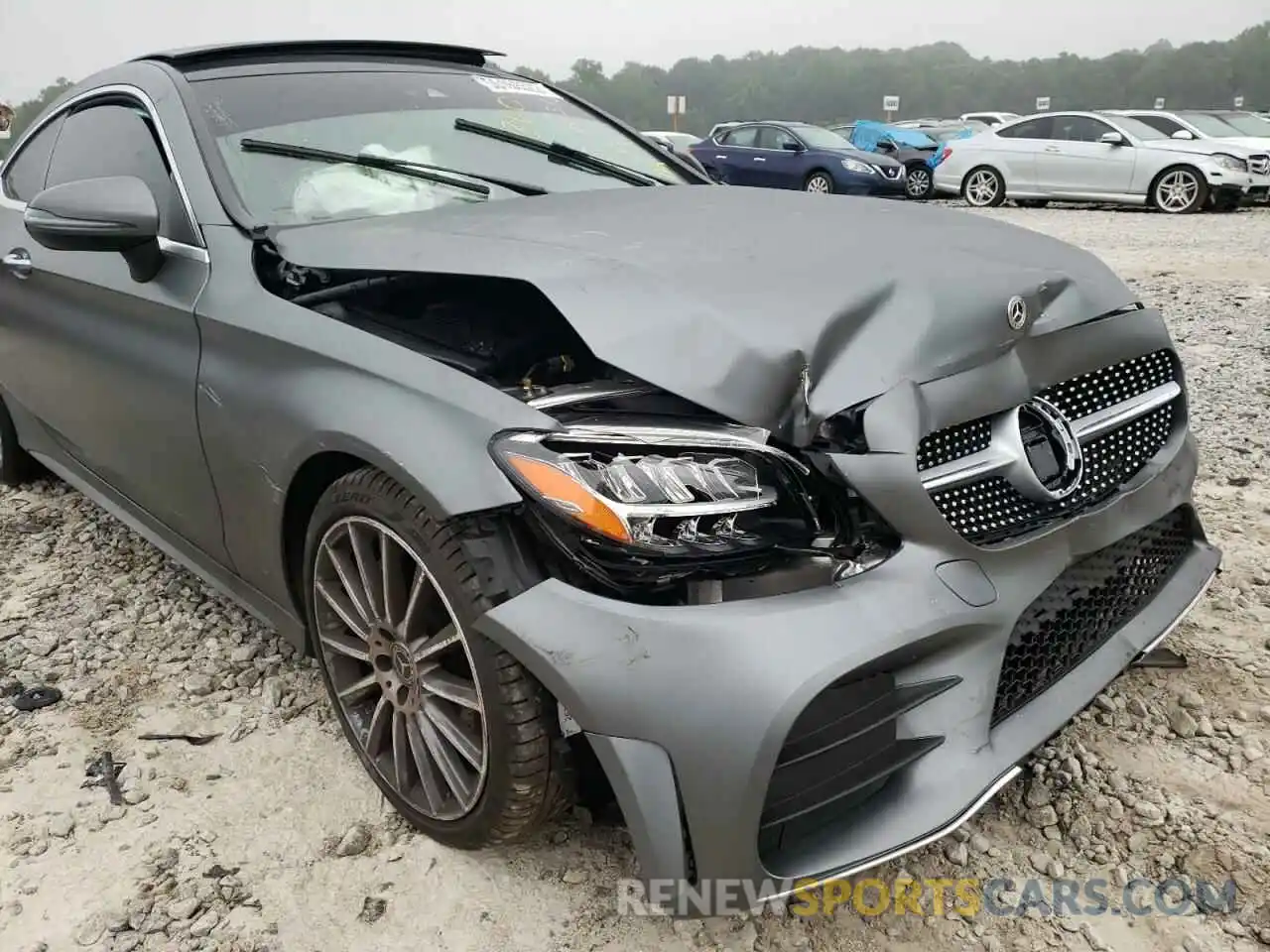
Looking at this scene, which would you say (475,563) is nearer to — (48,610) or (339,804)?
(339,804)

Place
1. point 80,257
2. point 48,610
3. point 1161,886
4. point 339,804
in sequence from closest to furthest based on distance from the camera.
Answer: point 1161,886 → point 339,804 → point 80,257 → point 48,610

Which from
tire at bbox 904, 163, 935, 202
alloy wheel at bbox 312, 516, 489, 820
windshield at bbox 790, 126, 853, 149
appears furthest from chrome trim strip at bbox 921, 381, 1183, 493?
tire at bbox 904, 163, 935, 202

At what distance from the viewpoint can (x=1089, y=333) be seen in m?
1.87

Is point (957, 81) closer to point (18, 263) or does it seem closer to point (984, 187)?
point (984, 187)

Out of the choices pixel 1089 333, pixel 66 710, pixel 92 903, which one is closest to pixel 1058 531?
pixel 1089 333

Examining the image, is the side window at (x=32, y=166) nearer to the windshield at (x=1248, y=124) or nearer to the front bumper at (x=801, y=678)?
the front bumper at (x=801, y=678)

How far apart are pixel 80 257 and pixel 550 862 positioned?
2.07 meters

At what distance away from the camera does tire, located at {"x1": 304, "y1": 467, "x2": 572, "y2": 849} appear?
1.59 m

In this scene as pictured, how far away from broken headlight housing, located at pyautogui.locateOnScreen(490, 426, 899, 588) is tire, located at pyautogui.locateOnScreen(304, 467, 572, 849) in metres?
0.13

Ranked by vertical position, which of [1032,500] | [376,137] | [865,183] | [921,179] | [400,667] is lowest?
[921,179]

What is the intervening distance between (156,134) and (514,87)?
3.65 feet

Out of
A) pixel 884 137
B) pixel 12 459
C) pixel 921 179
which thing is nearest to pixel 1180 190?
pixel 921 179

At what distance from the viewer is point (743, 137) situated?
15.5 metres

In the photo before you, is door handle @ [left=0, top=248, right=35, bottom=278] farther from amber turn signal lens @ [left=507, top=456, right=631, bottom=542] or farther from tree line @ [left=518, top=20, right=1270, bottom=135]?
tree line @ [left=518, top=20, right=1270, bottom=135]
